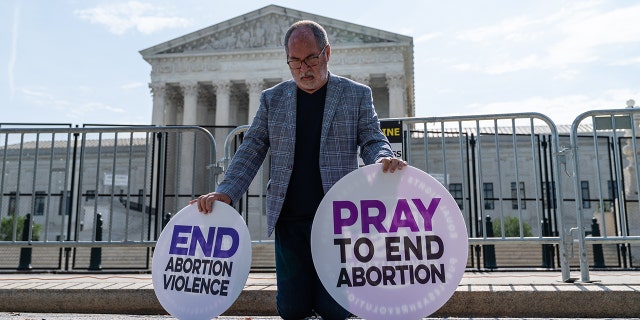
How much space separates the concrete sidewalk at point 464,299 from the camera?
3758mm

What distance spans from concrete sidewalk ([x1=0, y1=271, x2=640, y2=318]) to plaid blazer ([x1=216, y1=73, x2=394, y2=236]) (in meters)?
1.53

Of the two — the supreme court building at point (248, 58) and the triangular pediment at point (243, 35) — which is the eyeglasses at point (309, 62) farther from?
the triangular pediment at point (243, 35)

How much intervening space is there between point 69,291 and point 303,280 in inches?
104

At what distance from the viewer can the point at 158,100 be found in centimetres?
4141

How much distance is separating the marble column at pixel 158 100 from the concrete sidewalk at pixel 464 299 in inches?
1502

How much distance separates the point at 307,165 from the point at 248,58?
132ft

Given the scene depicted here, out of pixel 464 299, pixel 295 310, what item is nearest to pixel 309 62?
pixel 295 310

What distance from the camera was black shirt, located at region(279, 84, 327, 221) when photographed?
268 centimetres

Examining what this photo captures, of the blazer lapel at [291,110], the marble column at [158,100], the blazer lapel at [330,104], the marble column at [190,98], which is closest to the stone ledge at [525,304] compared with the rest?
the blazer lapel at [291,110]

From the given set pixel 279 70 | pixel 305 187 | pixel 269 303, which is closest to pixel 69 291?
pixel 269 303

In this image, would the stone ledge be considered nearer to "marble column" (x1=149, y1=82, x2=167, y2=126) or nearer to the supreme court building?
the supreme court building

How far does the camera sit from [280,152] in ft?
8.92

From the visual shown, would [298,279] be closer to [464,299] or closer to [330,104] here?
[330,104]

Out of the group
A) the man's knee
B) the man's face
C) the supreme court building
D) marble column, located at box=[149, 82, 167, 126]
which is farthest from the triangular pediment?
the man's knee
